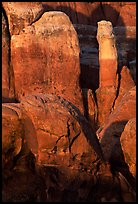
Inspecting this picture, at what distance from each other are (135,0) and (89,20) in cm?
280

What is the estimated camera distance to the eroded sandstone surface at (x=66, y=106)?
734 cm

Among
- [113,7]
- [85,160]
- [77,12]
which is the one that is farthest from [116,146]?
[113,7]

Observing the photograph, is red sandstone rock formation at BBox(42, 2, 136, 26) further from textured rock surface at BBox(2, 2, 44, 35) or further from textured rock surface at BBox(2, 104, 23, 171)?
textured rock surface at BBox(2, 104, 23, 171)

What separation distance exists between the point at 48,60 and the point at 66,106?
14.4 m

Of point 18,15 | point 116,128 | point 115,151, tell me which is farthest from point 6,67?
point 115,151

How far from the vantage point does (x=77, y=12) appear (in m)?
30.8

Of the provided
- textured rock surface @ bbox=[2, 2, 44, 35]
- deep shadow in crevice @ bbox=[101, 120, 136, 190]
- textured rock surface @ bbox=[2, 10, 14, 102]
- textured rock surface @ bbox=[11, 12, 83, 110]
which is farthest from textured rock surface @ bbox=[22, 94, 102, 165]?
textured rock surface @ bbox=[2, 2, 44, 35]

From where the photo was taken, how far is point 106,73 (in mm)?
23750

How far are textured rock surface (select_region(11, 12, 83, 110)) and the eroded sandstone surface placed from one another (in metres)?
0.04

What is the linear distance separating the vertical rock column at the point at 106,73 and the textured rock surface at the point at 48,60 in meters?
1.30

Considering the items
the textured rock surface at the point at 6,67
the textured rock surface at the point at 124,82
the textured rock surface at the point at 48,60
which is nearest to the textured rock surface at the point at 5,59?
the textured rock surface at the point at 6,67

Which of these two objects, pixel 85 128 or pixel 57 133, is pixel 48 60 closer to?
pixel 85 128

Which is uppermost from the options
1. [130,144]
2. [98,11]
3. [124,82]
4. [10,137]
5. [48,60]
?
[98,11]

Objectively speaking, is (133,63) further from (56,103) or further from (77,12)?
(56,103)
